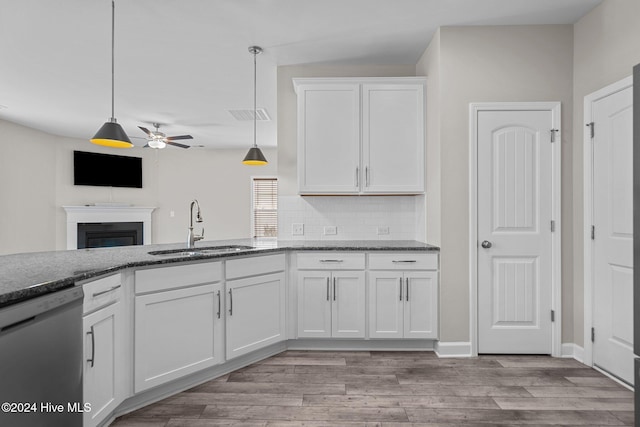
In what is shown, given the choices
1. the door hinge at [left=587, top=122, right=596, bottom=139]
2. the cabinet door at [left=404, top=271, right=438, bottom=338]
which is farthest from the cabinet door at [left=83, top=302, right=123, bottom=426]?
the door hinge at [left=587, top=122, right=596, bottom=139]

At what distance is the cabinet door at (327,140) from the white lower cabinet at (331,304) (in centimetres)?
84

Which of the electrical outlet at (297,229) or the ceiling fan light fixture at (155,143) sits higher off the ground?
the ceiling fan light fixture at (155,143)

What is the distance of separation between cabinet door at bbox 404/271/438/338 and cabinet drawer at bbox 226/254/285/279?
1.10m

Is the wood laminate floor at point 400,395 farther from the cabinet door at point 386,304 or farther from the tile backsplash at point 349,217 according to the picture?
the tile backsplash at point 349,217

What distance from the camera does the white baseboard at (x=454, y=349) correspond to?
9.89 ft

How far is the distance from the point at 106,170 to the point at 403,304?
23.3 ft

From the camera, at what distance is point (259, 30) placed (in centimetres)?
316

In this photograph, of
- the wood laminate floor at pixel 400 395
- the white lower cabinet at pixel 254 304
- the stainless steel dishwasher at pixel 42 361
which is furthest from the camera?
the white lower cabinet at pixel 254 304

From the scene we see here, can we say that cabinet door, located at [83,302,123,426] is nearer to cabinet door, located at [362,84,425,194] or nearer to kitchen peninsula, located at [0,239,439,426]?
kitchen peninsula, located at [0,239,439,426]

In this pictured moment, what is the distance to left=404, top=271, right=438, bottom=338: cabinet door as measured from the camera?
310cm

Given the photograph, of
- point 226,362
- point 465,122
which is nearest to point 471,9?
point 465,122

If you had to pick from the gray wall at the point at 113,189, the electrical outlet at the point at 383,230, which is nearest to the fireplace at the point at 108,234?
the gray wall at the point at 113,189

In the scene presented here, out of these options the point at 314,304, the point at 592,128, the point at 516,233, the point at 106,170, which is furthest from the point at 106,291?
the point at 106,170

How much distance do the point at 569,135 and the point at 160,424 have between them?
3599mm
